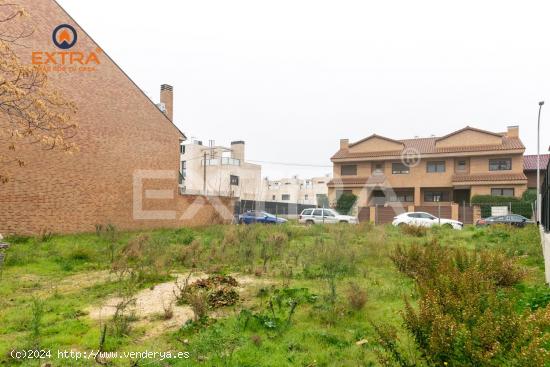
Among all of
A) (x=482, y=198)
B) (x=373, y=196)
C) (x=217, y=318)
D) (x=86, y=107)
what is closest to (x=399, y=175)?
(x=373, y=196)

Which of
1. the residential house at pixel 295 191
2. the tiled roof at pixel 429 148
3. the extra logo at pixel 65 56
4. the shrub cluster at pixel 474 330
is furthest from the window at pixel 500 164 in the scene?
the residential house at pixel 295 191

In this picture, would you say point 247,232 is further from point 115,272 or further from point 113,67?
point 113,67

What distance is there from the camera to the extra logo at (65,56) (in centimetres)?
1628

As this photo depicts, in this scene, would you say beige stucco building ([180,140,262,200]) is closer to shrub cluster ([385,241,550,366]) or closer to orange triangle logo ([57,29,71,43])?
orange triangle logo ([57,29,71,43])

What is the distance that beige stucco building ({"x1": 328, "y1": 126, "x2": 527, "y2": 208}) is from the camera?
3300 cm

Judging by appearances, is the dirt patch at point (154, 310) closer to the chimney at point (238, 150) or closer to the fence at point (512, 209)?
the fence at point (512, 209)

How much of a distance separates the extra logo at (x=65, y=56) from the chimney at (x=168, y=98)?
8569mm

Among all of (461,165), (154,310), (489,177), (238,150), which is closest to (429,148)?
(461,165)

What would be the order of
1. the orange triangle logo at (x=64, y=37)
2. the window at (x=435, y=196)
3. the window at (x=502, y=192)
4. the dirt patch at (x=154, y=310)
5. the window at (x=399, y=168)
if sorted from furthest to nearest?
1. the window at (x=399, y=168)
2. the window at (x=435, y=196)
3. the window at (x=502, y=192)
4. the orange triangle logo at (x=64, y=37)
5. the dirt patch at (x=154, y=310)

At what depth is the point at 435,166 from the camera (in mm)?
36219

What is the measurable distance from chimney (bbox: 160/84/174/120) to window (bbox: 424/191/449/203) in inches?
996

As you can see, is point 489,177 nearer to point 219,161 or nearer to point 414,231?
point 414,231

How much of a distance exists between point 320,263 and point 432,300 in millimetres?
5920

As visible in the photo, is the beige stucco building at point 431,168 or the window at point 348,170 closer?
the beige stucco building at point 431,168
